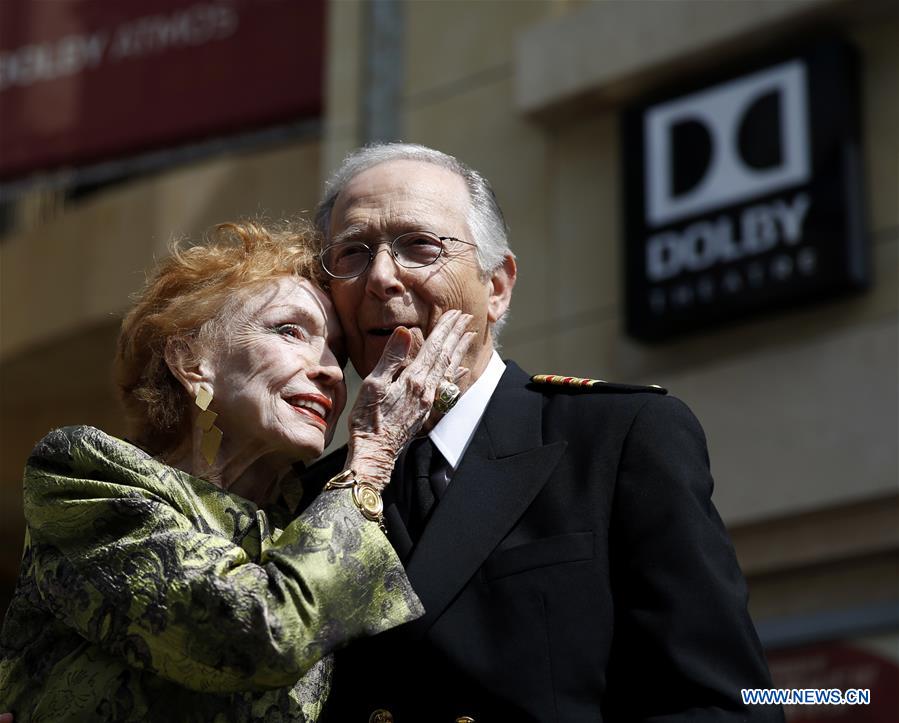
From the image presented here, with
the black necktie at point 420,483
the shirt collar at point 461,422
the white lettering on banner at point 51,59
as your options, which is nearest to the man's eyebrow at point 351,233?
the shirt collar at point 461,422

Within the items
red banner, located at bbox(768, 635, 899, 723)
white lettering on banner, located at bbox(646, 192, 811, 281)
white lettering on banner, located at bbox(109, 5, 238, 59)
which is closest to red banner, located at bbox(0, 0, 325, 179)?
white lettering on banner, located at bbox(109, 5, 238, 59)

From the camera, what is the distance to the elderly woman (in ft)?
9.29

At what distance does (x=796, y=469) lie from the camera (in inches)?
318


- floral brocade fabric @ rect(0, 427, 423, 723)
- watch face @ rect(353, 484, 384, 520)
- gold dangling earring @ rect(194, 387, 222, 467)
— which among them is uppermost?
gold dangling earring @ rect(194, 387, 222, 467)

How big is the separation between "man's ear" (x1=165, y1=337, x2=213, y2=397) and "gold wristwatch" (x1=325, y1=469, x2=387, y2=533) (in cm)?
50

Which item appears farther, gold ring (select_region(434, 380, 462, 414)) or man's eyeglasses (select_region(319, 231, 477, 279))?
man's eyeglasses (select_region(319, 231, 477, 279))

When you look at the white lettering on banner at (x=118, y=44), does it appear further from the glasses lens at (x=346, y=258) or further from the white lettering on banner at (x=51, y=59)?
the glasses lens at (x=346, y=258)

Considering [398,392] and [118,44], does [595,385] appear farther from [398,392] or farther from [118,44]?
[118,44]

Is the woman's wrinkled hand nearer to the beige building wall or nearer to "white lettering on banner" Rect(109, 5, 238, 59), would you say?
the beige building wall

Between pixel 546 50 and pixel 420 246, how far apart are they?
6.03 metres

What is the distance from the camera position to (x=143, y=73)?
11250mm

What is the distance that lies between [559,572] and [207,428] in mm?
849

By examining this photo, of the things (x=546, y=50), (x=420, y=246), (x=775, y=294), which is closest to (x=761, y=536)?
(x=775, y=294)

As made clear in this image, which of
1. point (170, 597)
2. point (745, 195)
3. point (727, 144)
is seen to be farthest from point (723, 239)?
point (170, 597)
